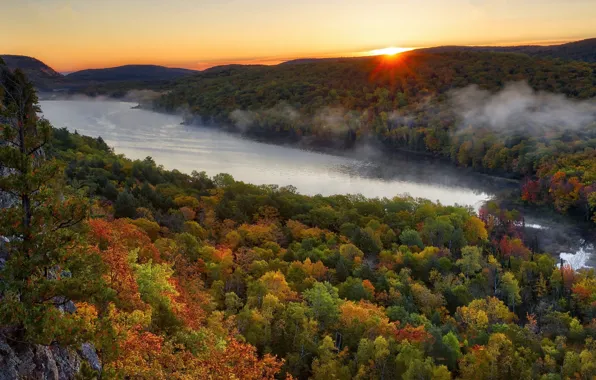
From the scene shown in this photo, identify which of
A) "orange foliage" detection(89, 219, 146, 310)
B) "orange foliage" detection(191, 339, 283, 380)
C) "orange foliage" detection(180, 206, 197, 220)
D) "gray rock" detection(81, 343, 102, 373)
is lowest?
"orange foliage" detection(180, 206, 197, 220)

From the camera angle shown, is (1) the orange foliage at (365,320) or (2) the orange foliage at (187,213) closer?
(1) the orange foliage at (365,320)

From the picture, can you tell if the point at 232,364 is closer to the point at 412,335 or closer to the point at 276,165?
the point at 412,335

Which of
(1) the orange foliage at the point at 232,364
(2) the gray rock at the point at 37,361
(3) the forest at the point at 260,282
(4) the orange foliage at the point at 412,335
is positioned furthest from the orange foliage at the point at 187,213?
(2) the gray rock at the point at 37,361

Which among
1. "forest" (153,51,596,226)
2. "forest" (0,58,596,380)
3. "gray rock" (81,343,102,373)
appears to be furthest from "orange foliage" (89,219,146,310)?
"forest" (153,51,596,226)

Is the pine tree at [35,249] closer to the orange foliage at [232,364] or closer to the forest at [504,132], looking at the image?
the orange foliage at [232,364]

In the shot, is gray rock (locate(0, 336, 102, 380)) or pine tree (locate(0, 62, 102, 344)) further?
pine tree (locate(0, 62, 102, 344))

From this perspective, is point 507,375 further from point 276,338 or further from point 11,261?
point 11,261

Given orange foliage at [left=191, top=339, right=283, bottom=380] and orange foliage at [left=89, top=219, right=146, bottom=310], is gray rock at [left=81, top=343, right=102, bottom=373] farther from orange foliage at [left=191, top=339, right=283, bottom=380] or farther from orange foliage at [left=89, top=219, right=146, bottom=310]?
orange foliage at [left=191, top=339, right=283, bottom=380]
